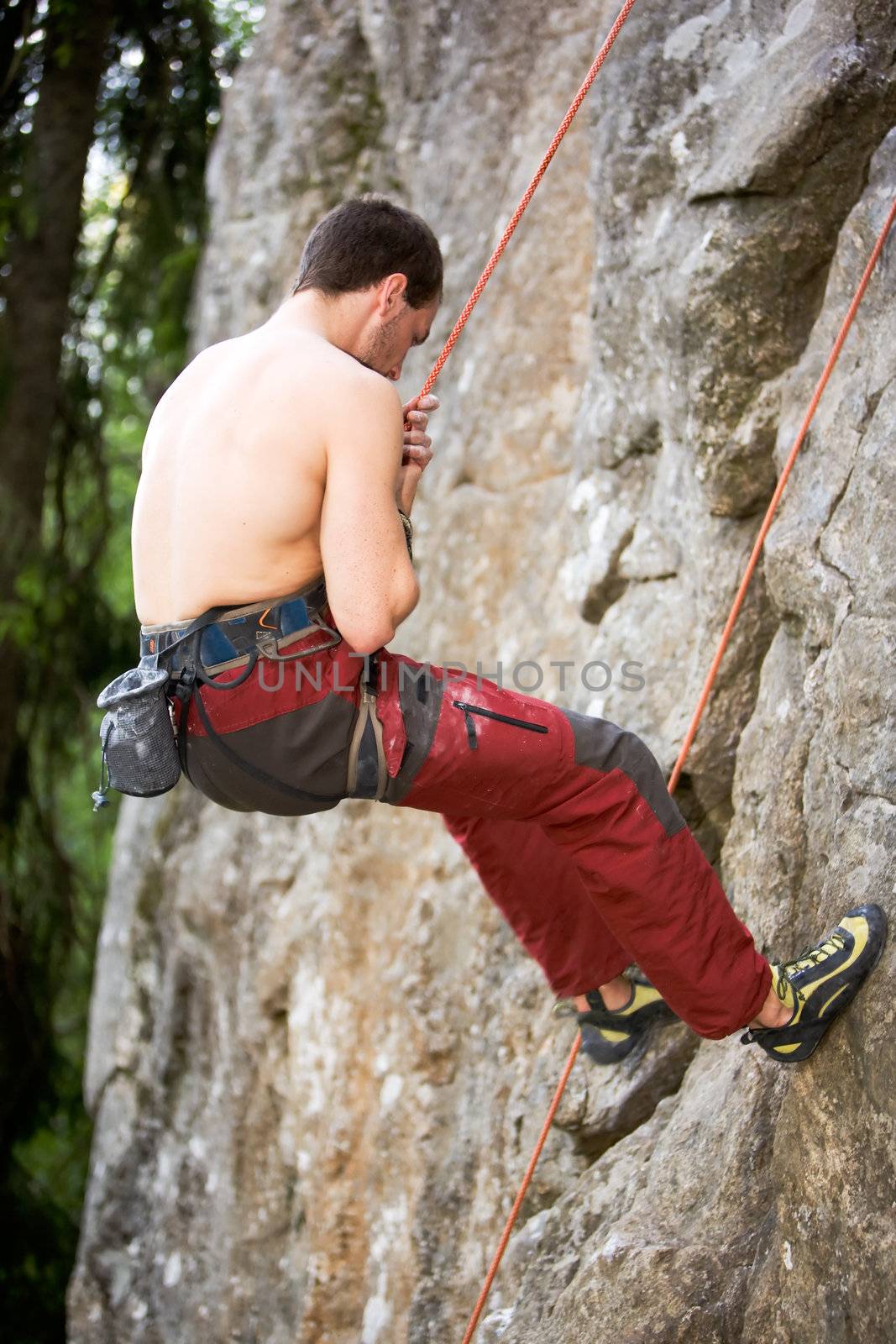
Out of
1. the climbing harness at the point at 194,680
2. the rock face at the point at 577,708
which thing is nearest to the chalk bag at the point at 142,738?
the climbing harness at the point at 194,680

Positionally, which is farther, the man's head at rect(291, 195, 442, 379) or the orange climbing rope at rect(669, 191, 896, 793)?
the orange climbing rope at rect(669, 191, 896, 793)

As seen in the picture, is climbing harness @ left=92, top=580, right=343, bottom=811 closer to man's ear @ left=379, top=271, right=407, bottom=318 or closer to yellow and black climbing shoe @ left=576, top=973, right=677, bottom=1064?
man's ear @ left=379, top=271, right=407, bottom=318

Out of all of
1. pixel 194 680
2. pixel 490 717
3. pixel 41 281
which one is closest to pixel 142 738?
pixel 194 680

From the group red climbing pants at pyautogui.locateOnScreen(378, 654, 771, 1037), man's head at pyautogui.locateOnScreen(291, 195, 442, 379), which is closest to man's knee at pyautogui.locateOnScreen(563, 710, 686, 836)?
red climbing pants at pyautogui.locateOnScreen(378, 654, 771, 1037)

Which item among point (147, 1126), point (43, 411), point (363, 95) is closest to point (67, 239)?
point (43, 411)

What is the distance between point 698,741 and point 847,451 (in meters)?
0.86

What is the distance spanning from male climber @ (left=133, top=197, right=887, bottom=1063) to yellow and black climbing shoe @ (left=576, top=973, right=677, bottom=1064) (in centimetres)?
59

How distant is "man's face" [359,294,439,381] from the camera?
107 inches

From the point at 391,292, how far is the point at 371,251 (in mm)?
93

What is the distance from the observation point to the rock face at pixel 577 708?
2.71m

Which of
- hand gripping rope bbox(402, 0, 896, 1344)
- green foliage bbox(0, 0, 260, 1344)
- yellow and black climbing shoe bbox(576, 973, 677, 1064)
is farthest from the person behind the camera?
green foliage bbox(0, 0, 260, 1344)

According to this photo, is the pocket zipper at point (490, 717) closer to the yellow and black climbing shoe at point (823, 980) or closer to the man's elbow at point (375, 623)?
the man's elbow at point (375, 623)

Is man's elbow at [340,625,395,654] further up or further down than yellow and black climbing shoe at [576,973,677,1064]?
further up

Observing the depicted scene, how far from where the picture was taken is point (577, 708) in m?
3.97
